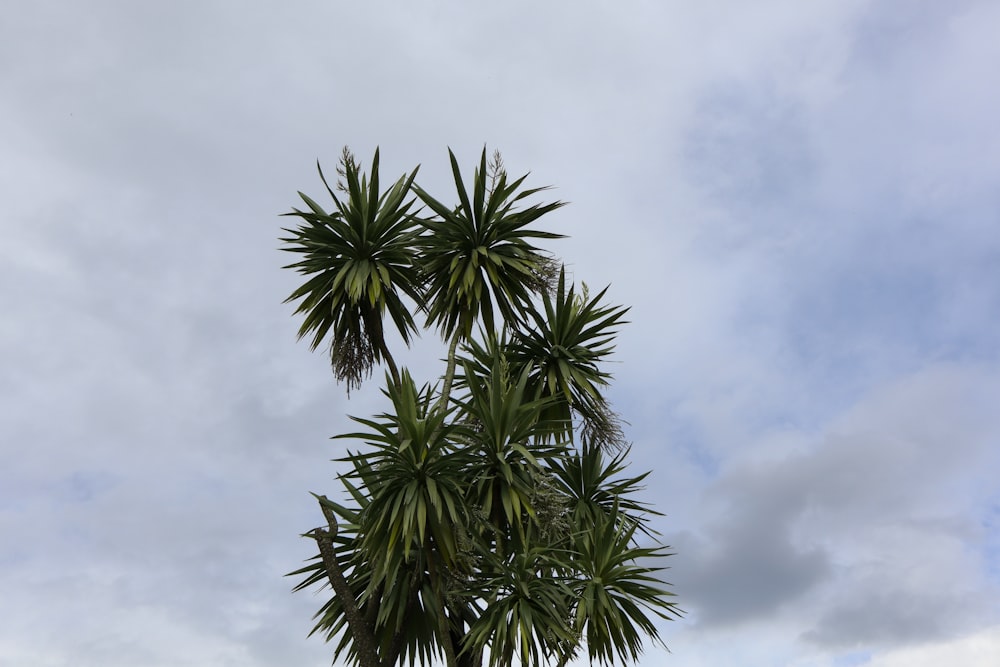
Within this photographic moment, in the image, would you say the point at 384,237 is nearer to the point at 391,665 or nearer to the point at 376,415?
the point at 376,415

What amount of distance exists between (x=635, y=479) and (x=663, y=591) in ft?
6.72

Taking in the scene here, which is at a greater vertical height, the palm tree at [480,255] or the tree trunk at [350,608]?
→ the palm tree at [480,255]

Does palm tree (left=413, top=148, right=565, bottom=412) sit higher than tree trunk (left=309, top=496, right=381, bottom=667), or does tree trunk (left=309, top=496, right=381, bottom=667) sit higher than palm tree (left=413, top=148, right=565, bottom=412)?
palm tree (left=413, top=148, right=565, bottom=412)

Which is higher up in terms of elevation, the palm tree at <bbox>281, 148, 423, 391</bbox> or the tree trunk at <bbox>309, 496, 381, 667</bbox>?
the palm tree at <bbox>281, 148, 423, 391</bbox>

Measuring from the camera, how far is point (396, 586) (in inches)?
459

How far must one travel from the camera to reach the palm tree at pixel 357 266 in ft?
42.6

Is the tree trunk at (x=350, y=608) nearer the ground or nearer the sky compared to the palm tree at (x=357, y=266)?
nearer the ground

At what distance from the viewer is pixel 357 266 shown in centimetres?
1288

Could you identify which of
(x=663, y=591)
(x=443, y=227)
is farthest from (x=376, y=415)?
(x=663, y=591)

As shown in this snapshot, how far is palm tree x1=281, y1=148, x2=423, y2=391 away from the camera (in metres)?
13.0

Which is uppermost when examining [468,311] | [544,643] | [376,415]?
[468,311]

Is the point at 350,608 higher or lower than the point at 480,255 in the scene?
lower

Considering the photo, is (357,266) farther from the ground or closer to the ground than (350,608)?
farther from the ground

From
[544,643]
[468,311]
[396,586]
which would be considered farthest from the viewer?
[468,311]
